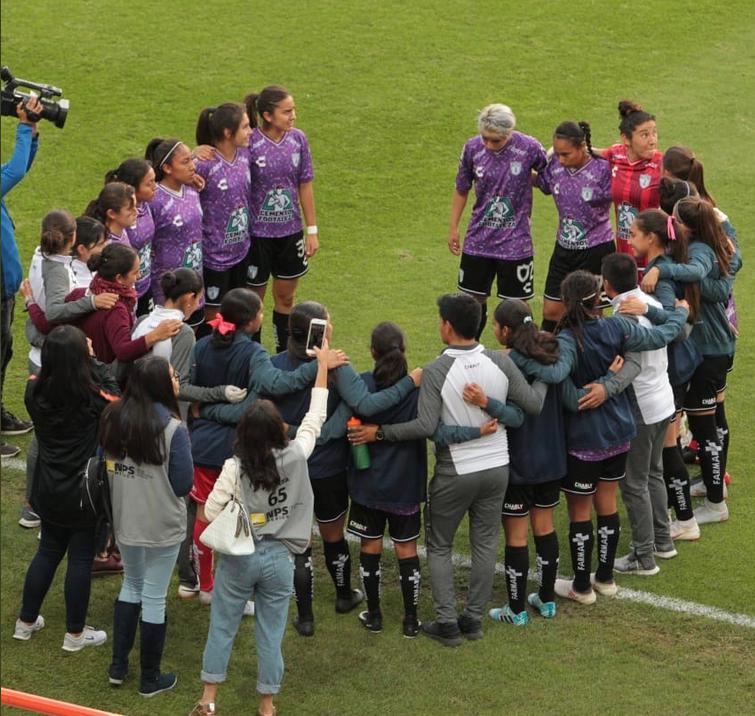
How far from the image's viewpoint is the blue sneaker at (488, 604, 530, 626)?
277 inches

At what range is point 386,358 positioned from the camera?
657 centimetres

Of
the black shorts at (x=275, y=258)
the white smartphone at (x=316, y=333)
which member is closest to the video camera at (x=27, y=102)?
the black shorts at (x=275, y=258)

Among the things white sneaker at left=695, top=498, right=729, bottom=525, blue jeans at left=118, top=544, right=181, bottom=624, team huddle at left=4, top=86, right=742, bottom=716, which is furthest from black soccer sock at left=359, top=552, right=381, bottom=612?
white sneaker at left=695, top=498, right=729, bottom=525

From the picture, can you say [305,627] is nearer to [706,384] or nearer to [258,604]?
[258,604]

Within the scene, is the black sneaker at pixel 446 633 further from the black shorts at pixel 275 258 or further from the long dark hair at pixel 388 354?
the black shorts at pixel 275 258

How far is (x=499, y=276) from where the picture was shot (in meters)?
9.83

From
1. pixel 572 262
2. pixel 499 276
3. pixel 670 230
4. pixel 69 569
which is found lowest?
pixel 69 569

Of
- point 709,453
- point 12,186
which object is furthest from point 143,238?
point 709,453

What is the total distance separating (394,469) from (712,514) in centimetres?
240

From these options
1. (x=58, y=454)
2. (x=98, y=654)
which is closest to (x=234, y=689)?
(x=98, y=654)

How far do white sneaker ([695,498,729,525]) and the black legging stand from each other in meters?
3.58

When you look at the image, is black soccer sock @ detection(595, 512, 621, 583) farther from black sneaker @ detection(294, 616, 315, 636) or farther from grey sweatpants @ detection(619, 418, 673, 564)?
black sneaker @ detection(294, 616, 315, 636)

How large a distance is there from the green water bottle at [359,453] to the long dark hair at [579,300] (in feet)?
3.89

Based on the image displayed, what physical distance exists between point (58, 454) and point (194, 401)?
2.35 ft
